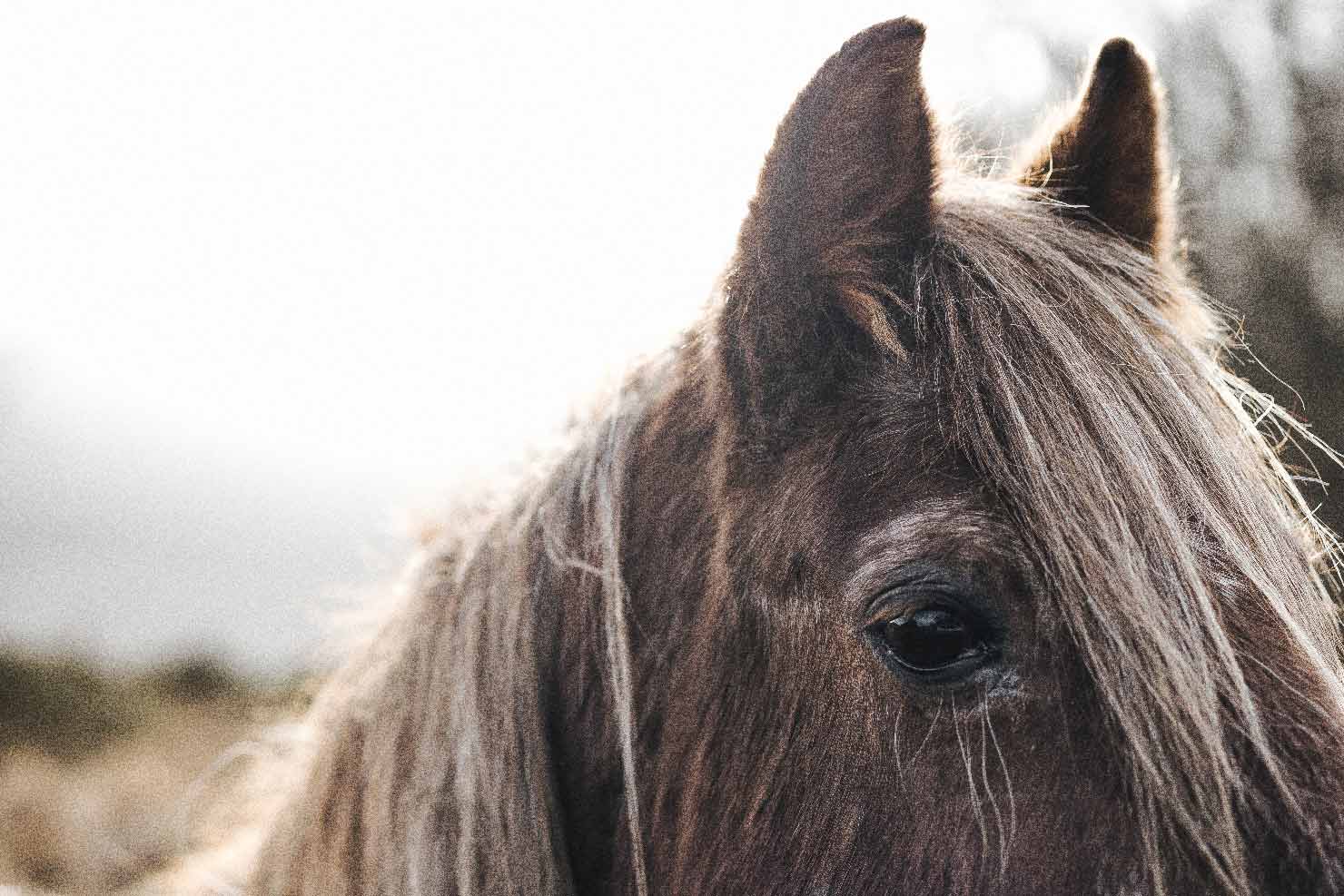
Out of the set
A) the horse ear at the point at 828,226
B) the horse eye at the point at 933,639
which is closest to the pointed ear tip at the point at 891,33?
the horse ear at the point at 828,226

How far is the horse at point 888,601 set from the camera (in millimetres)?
1118

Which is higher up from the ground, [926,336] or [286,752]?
[926,336]

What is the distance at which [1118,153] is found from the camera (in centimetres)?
169

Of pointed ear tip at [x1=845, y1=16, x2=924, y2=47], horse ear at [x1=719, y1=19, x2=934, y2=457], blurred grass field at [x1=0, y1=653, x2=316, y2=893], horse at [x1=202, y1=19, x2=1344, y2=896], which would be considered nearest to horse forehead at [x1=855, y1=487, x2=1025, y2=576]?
horse at [x1=202, y1=19, x2=1344, y2=896]

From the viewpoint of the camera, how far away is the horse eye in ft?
3.89

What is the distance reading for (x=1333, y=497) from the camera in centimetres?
367

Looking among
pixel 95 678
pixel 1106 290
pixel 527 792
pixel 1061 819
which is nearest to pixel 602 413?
pixel 527 792

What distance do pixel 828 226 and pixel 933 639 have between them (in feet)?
1.91

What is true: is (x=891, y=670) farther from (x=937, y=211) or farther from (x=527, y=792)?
(x=937, y=211)

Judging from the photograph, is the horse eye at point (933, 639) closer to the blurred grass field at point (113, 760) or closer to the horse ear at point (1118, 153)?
the horse ear at point (1118, 153)

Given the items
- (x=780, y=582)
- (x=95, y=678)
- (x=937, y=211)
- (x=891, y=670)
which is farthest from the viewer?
(x=95, y=678)

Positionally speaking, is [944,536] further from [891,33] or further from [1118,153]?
[1118,153]

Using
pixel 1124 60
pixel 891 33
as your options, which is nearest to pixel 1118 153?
pixel 1124 60

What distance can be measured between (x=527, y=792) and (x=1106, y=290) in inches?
44.4
